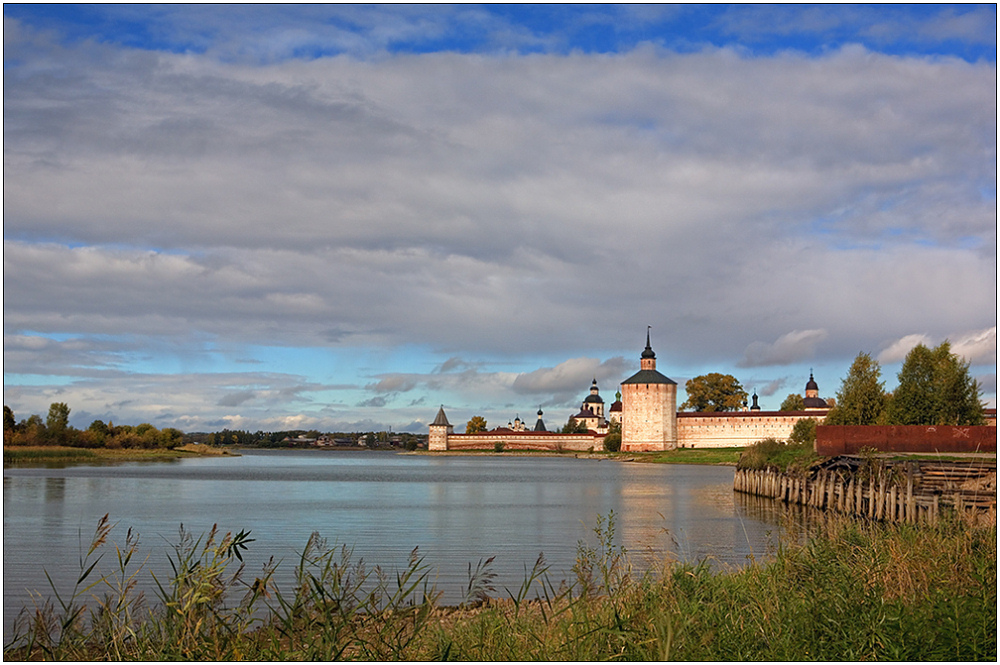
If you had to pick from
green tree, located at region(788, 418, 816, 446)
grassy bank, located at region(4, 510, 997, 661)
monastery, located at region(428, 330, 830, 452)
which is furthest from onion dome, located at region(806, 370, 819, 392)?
grassy bank, located at region(4, 510, 997, 661)

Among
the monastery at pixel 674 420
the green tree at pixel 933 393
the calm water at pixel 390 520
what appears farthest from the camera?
the monastery at pixel 674 420

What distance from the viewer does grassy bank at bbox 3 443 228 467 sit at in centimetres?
5671

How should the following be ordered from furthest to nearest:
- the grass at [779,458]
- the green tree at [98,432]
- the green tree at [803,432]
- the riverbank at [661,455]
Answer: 1. the riverbank at [661,455]
2. the green tree at [98,432]
3. the green tree at [803,432]
4. the grass at [779,458]

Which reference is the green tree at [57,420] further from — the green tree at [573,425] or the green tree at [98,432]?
the green tree at [573,425]

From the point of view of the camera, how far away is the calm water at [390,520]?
47.6 ft

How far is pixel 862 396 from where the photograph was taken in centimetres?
4312

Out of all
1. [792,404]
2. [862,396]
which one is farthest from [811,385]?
[862,396]

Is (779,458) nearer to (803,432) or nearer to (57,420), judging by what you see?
(803,432)

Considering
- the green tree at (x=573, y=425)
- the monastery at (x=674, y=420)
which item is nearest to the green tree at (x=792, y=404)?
the monastery at (x=674, y=420)

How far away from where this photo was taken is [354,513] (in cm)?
2534

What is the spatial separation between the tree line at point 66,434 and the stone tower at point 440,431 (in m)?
48.3

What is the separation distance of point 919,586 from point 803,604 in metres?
0.96

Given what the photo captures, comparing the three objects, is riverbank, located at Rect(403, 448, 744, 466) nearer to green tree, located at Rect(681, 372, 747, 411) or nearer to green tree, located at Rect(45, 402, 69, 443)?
green tree, located at Rect(681, 372, 747, 411)

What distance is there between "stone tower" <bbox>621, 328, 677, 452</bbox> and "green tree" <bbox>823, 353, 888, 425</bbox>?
168ft
